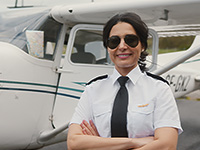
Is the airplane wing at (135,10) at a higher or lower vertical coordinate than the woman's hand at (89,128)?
higher

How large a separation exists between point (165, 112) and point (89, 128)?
0.39 meters

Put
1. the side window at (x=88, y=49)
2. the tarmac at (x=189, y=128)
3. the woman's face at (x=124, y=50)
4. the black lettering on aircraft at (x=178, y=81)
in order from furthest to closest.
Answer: the black lettering on aircraft at (x=178, y=81), the tarmac at (x=189, y=128), the side window at (x=88, y=49), the woman's face at (x=124, y=50)

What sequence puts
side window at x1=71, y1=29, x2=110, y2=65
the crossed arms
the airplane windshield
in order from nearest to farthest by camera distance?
the crossed arms < the airplane windshield < side window at x1=71, y1=29, x2=110, y2=65

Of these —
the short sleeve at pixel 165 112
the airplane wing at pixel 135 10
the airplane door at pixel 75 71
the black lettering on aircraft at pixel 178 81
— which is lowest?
the black lettering on aircraft at pixel 178 81

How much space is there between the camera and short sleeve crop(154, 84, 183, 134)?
4.13ft

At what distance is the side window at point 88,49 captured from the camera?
3.72 metres

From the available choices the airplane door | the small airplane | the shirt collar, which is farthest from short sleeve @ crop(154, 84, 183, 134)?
the airplane door

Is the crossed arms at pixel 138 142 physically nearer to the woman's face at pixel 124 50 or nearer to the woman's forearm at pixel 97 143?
the woman's forearm at pixel 97 143

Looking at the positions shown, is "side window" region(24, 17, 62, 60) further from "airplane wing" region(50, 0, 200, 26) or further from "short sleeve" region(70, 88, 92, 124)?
"short sleeve" region(70, 88, 92, 124)

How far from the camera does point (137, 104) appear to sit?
4.21 ft

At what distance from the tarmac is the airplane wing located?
206 centimetres

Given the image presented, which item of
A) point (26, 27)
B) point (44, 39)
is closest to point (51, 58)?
point (44, 39)

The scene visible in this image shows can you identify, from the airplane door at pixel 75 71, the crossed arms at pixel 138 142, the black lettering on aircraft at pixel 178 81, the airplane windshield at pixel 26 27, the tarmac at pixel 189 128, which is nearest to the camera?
the crossed arms at pixel 138 142

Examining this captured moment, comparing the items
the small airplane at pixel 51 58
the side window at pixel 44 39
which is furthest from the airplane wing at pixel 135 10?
the side window at pixel 44 39
